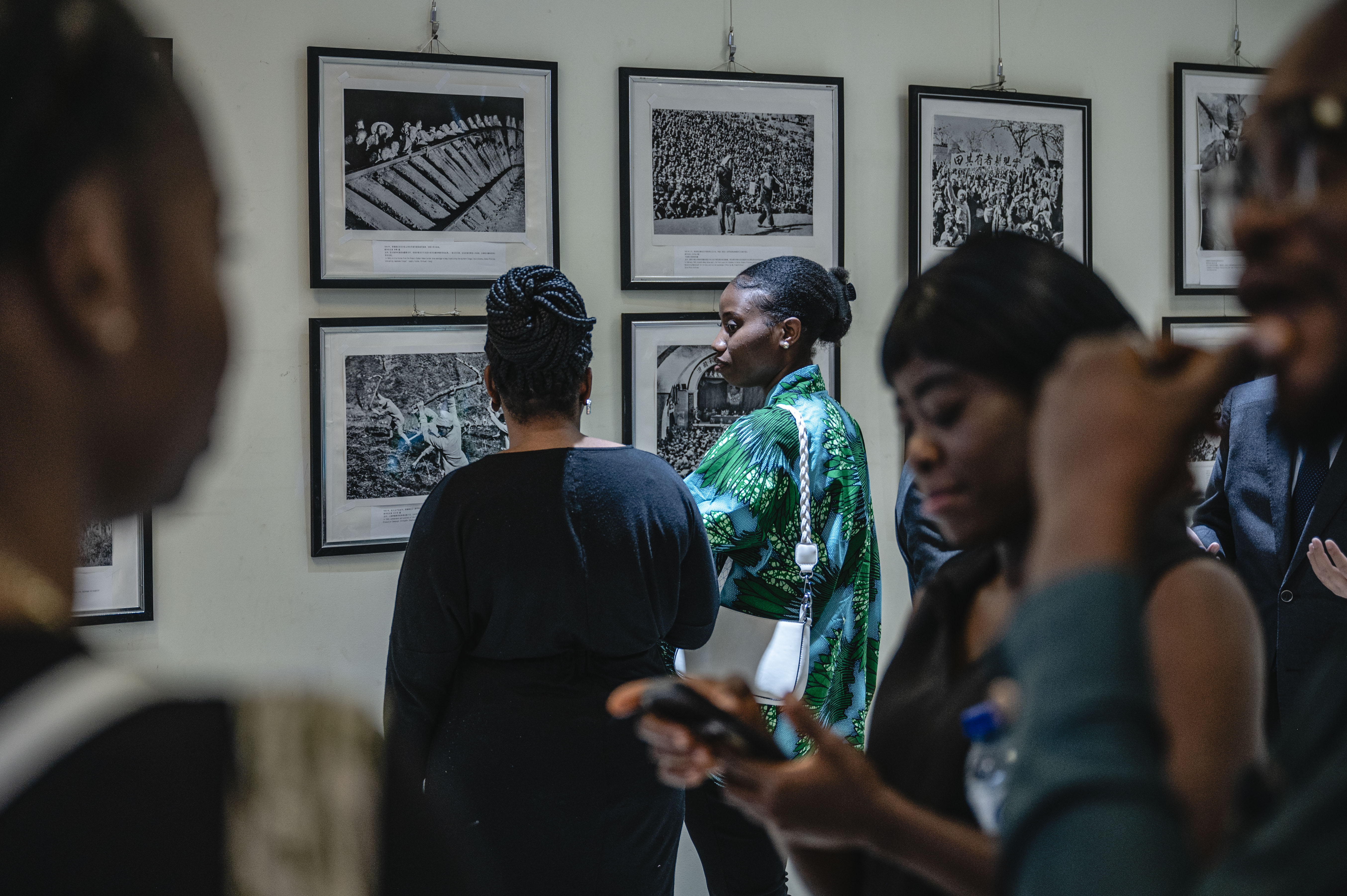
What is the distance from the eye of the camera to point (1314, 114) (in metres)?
0.57

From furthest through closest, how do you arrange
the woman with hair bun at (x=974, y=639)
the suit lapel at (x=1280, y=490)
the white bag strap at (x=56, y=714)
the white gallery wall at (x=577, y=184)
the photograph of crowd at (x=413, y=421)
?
1. the photograph of crowd at (x=413, y=421)
2. the white gallery wall at (x=577, y=184)
3. the suit lapel at (x=1280, y=490)
4. the woman with hair bun at (x=974, y=639)
5. the white bag strap at (x=56, y=714)

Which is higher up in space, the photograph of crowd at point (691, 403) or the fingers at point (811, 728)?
the photograph of crowd at point (691, 403)

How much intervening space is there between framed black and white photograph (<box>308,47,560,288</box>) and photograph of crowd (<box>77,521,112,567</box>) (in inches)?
35.1

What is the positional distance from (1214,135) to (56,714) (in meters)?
4.32

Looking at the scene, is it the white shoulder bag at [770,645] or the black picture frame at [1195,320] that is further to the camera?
the black picture frame at [1195,320]

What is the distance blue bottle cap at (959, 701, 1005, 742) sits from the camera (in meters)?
0.90

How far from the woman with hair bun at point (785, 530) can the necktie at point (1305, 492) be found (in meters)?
1.06

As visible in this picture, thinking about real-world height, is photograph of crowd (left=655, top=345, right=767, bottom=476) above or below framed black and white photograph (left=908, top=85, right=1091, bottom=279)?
below

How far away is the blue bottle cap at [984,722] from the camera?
0.90 meters

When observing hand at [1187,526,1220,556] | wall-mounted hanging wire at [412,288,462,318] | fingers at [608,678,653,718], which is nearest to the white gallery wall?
wall-mounted hanging wire at [412,288,462,318]

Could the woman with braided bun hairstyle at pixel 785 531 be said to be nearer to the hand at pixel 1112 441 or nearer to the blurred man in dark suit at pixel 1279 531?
the blurred man in dark suit at pixel 1279 531

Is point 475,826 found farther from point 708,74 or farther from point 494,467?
point 708,74

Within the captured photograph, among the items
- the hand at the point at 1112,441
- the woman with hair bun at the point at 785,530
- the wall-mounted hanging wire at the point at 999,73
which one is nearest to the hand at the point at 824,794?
the hand at the point at 1112,441

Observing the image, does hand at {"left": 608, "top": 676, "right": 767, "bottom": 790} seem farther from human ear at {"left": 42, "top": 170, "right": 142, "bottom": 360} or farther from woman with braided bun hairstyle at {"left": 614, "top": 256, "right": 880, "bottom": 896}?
woman with braided bun hairstyle at {"left": 614, "top": 256, "right": 880, "bottom": 896}
